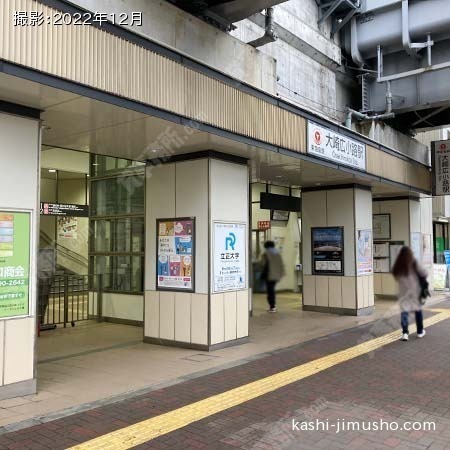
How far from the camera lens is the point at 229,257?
8.17 m

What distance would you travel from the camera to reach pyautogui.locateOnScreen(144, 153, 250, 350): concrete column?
784 centimetres

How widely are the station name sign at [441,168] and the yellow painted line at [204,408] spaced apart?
326 inches

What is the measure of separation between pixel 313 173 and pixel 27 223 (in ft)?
21.3

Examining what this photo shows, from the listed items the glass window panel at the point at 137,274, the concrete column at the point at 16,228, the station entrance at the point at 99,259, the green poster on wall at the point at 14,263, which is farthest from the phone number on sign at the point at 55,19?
the glass window panel at the point at 137,274

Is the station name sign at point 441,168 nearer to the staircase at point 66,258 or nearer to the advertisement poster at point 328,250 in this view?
the advertisement poster at point 328,250

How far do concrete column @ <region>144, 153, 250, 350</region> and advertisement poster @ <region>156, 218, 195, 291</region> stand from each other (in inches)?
3.4

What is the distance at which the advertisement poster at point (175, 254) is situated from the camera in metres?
8.00

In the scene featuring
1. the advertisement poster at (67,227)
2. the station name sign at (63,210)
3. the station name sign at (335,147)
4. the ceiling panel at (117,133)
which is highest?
the station name sign at (335,147)

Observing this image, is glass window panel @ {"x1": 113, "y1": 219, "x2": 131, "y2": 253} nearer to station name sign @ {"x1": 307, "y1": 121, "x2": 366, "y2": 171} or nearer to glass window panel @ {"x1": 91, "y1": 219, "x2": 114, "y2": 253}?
glass window panel @ {"x1": 91, "y1": 219, "x2": 114, "y2": 253}

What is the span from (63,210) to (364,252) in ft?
23.1

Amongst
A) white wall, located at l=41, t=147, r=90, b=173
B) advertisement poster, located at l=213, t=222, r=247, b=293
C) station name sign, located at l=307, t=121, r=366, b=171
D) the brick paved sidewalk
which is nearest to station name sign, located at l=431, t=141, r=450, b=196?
station name sign, located at l=307, t=121, r=366, b=171

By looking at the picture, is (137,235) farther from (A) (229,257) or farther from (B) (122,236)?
(A) (229,257)

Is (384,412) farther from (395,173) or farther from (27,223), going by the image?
(395,173)

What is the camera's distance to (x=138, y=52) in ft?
18.1
